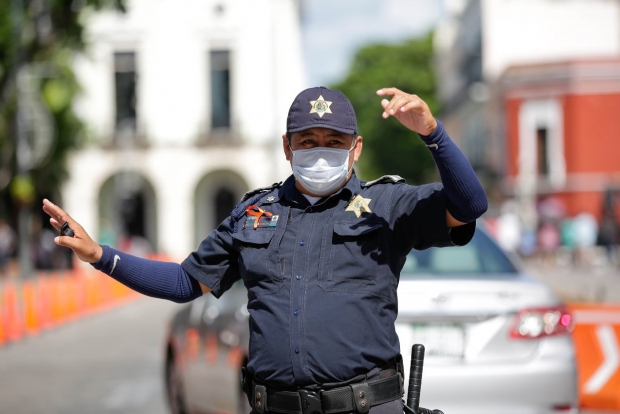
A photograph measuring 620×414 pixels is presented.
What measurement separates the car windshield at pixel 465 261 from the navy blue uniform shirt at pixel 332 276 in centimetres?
319

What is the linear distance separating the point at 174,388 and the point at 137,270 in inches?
214

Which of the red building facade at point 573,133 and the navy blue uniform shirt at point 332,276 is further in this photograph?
the red building facade at point 573,133

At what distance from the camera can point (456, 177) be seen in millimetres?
3416

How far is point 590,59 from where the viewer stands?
4550 centimetres

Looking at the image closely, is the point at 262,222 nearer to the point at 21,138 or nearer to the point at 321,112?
the point at 321,112

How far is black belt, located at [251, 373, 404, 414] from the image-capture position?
3.44 m

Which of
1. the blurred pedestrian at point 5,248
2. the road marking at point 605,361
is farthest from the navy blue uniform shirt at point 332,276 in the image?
the blurred pedestrian at point 5,248

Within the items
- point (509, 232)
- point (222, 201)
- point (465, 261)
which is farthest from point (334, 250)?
point (222, 201)

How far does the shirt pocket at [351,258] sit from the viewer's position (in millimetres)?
3516

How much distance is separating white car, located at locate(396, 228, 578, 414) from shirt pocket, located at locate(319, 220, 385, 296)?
253 centimetres

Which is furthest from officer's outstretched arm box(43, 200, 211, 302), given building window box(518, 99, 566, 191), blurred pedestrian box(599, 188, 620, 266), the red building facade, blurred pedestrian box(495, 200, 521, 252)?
building window box(518, 99, 566, 191)

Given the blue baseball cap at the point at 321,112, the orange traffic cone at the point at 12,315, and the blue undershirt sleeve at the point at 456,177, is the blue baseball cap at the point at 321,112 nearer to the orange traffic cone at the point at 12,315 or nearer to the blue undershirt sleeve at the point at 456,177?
the blue undershirt sleeve at the point at 456,177

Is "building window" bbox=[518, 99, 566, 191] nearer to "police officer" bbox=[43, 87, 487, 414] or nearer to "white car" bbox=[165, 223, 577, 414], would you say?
"white car" bbox=[165, 223, 577, 414]

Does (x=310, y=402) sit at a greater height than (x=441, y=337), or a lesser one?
greater
